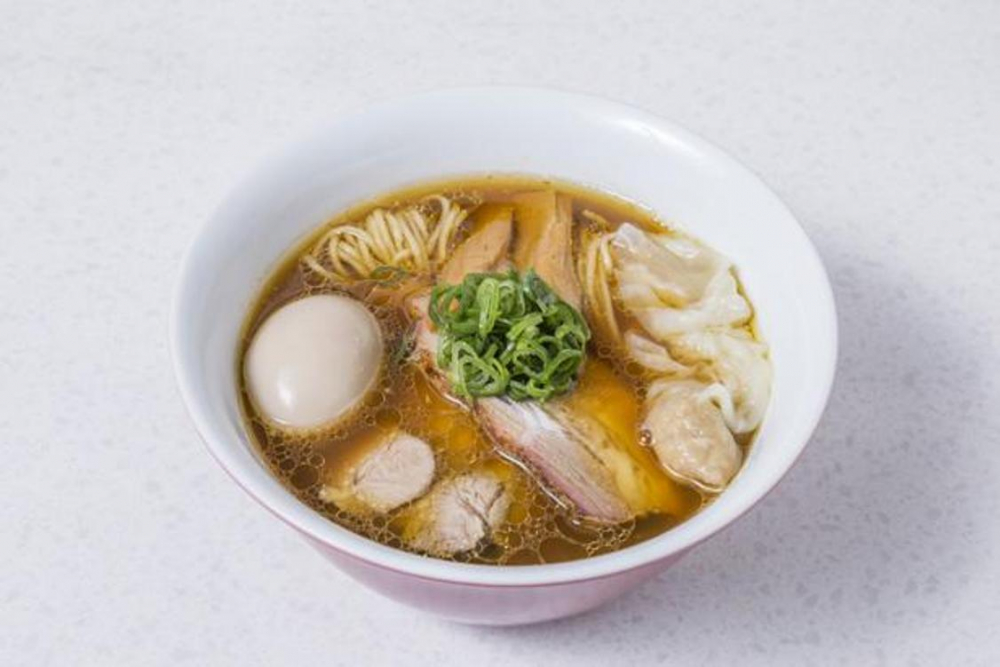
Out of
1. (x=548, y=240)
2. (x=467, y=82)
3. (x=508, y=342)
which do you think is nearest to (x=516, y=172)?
(x=548, y=240)

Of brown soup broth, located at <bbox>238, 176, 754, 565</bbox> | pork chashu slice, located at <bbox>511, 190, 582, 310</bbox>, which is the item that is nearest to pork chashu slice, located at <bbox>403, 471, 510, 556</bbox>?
brown soup broth, located at <bbox>238, 176, 754, 565</bbox>

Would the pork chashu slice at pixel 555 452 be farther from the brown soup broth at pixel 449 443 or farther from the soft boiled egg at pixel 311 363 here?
the soft boiled egg at pixel 311 363

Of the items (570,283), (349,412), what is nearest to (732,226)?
(570,283)

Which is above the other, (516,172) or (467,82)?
(467,82)

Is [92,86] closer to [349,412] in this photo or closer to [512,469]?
[349,412]

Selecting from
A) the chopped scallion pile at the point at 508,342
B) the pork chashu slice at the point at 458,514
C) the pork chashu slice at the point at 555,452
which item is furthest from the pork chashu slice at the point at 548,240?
the pork chashu slice at the point at 458,514

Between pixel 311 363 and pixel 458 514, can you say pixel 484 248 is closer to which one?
pixel 311 363

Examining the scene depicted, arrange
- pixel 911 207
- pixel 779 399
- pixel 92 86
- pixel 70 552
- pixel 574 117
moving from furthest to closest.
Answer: pixel 92 86
pixel 911 207
pixel 574 117
pixel 70 552
pixel 779 399
